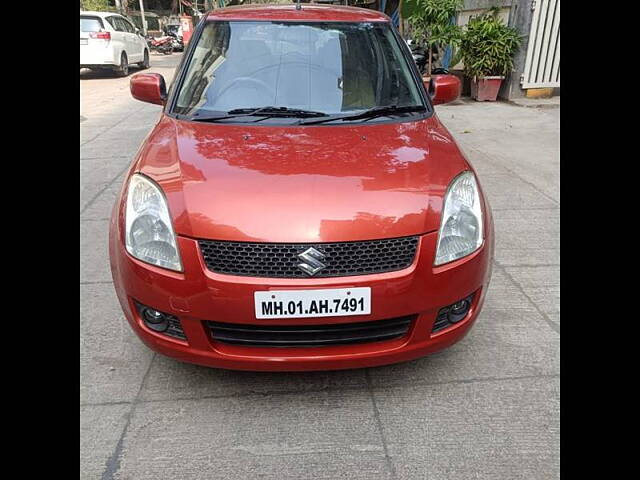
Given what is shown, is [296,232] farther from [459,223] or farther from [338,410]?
[338,410]

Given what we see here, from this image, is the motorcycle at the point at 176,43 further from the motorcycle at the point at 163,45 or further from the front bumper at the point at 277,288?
the front bumper at the point at 277,288

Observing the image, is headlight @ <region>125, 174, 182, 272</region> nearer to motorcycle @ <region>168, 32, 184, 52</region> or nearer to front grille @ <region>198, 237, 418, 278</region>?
front grille @ <region>198, 237, 418, 278</region>

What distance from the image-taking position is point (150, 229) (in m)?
2.00

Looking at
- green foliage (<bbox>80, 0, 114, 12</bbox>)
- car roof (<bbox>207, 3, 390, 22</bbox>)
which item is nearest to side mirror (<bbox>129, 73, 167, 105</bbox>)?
car roof (<bbox>207, 3, 390, 22</bbox>)

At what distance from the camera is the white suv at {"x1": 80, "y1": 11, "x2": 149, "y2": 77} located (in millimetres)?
13258

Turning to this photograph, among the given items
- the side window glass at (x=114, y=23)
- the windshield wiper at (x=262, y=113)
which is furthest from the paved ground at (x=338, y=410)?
the side window glass at (x=114, y=23)

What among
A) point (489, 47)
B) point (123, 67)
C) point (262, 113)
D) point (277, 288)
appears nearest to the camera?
point (277, 288)

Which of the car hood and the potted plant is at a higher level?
the potted plant

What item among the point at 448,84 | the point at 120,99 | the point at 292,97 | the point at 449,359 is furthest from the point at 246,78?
the point at 120,99

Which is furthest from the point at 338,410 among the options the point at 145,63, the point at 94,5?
the point at 94,5

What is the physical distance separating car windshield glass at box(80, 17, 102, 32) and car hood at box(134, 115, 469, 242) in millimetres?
13233

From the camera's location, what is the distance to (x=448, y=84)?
3268 mm

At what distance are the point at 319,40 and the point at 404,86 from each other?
590 mm

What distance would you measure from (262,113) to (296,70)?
1.31 ft
